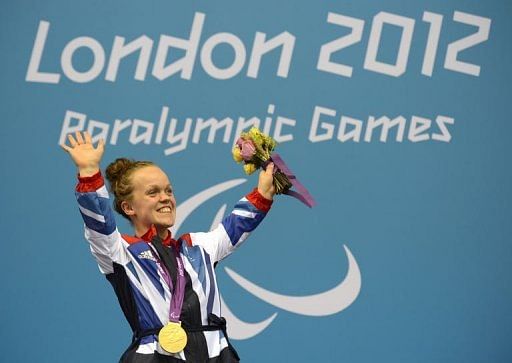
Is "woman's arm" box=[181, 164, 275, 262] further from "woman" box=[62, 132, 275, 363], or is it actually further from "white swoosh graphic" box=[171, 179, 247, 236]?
"white swoosh graphic" box=[171, 179, 247, 236]

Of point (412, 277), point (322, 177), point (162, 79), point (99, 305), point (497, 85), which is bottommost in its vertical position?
point (99, 305)

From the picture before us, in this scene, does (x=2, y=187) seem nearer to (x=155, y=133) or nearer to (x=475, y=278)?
(x=155, y=133)

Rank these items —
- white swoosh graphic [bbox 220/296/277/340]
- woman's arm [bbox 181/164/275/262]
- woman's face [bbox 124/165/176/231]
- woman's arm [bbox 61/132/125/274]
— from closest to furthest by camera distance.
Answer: woman's arm [bbox 61/132/125/274], woman's face [bbox 124/165/176/231], woman's arm [bbox 181/164/275/262], white swoosh graphic [bbox 220/296/277/340]

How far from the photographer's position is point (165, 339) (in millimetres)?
2730

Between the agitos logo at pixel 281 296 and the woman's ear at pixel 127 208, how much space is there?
1.55 m

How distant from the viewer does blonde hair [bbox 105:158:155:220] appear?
116 inches

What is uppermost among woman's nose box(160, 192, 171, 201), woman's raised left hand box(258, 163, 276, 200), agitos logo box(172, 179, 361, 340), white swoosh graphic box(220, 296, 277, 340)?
woman's raised left hand box(258, 163, 276, 200)

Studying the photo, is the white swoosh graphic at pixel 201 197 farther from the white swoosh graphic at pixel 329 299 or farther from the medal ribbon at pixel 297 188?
the medal ribbon at pixel 297 188

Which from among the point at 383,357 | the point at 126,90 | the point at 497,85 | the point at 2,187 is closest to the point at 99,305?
the point at 2,187

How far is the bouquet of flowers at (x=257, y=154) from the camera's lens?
→ 9.95 feet

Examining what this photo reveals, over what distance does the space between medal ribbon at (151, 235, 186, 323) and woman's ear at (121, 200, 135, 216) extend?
0.38ft

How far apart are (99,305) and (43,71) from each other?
1.07 meters

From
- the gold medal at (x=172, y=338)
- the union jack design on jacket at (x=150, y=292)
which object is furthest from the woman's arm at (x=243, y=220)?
the gold medal at (x=172, y=338)

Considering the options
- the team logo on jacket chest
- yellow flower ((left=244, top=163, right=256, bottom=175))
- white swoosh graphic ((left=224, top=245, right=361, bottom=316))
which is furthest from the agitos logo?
the team logo on jacket chest
